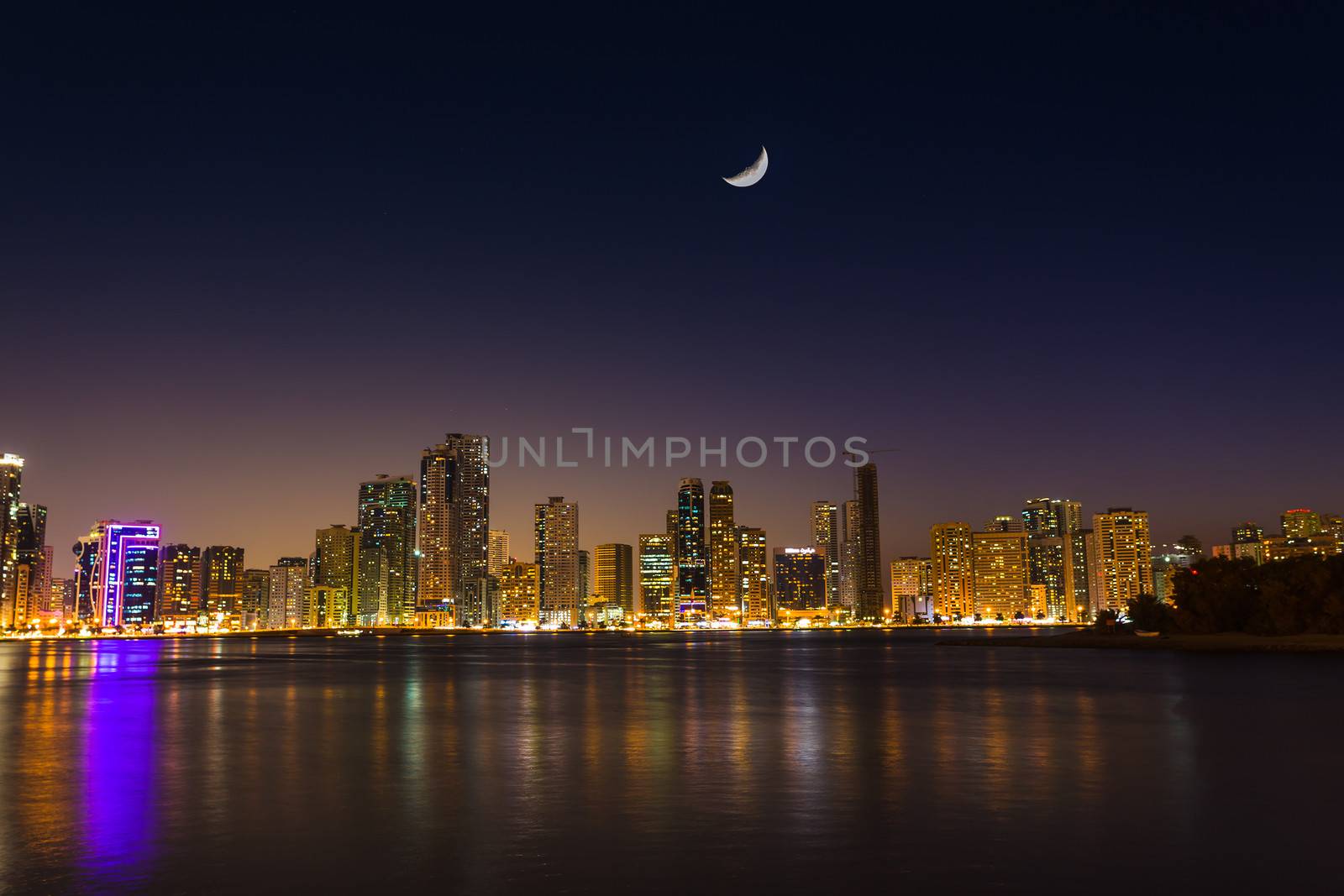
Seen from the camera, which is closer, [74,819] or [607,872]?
[607,872]

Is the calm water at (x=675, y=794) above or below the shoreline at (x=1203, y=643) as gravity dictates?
above

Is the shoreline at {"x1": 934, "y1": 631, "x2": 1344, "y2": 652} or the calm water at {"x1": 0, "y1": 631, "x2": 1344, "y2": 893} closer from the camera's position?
the calm water at {"x1": 0, "y1": 631, "x2": 1344, "y2": 893}

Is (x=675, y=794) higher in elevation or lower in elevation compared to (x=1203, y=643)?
higher

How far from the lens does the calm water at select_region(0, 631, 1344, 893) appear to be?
14.7 metres

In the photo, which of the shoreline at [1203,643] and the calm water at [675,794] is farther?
the shoreline at [1203,643]

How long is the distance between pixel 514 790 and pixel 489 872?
7200mm

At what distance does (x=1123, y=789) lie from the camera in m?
21.6

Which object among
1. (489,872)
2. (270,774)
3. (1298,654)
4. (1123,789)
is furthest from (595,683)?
(1298,654)

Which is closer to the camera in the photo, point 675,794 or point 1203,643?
Result: point 675,794

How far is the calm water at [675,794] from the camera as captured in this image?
14.7 metres

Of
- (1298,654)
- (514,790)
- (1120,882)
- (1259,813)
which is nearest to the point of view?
(1120,882)

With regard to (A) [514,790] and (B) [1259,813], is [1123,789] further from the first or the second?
(A) [514,790]

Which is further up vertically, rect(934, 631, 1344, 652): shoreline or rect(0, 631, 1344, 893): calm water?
rect(0, 631, 1344, 893): calm water

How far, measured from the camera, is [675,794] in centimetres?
2081
